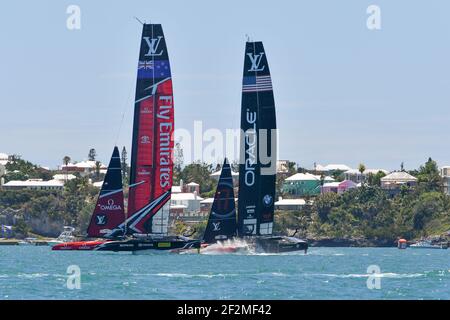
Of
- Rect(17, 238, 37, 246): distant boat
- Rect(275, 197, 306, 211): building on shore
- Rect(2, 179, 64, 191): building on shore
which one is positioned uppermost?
Rect(2, 179, 64, 191): building on shore

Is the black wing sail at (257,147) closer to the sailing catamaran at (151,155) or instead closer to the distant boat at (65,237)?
the sailing catamaran at (151,155)

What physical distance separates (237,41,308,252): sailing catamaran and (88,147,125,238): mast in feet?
23.0

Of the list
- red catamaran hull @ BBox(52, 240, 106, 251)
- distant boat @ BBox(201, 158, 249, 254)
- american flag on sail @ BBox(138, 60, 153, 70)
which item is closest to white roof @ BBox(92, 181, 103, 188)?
red catamaran hull @ BBox(52, 240, 106, 251)

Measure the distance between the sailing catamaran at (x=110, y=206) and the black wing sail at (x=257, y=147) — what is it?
23.0 ft

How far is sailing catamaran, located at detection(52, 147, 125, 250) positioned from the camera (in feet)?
251

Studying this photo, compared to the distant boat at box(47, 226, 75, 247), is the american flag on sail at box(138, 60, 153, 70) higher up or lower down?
higher up

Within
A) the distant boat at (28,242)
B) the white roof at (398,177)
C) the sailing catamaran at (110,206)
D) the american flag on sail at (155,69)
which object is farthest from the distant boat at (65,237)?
the american flag on sail at (155,69)

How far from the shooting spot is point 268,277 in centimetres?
5188

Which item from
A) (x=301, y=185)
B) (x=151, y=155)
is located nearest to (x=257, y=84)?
(x=151, y=155)

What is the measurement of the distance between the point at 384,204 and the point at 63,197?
1447 inches

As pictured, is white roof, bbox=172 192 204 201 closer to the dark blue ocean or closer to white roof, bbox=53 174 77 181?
white roof, bbox=53 174 77 181

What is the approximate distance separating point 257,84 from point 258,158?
4.85 metres

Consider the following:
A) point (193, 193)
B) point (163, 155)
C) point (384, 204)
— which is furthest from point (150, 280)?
point (193, 193)
